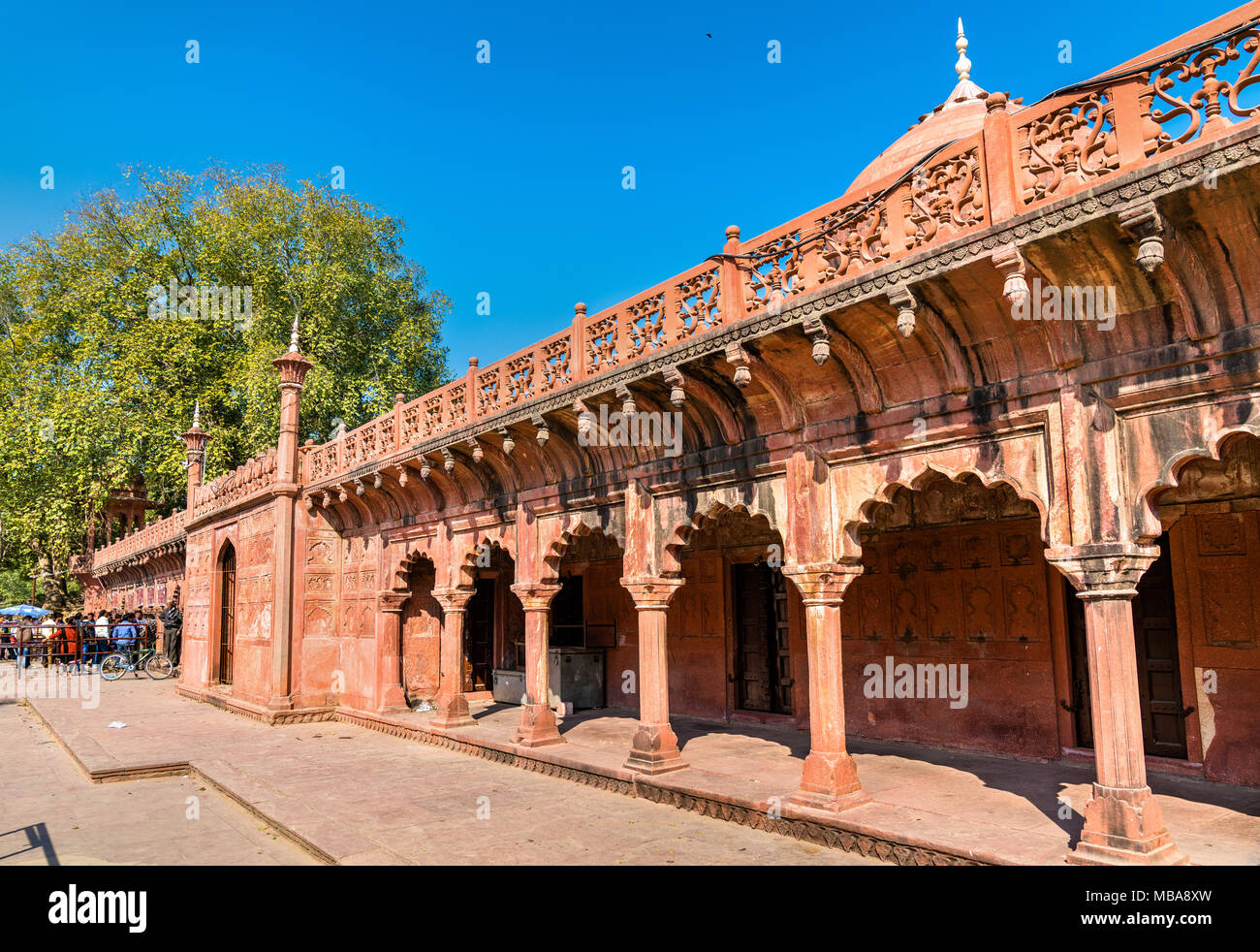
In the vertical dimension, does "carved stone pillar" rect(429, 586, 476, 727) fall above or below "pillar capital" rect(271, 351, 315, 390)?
below

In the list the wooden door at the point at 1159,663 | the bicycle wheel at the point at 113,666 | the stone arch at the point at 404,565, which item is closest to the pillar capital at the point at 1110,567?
the wooden door at the point at 1159,663

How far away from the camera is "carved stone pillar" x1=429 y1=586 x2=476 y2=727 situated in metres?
12.8

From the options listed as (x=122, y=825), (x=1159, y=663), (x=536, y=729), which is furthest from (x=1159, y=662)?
(x=122, y=825)

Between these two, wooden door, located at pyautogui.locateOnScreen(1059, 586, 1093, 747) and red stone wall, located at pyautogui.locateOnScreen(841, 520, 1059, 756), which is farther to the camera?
red stone wall, located at pyautogui.locateOnScreen(841, 520, 1059, 756)

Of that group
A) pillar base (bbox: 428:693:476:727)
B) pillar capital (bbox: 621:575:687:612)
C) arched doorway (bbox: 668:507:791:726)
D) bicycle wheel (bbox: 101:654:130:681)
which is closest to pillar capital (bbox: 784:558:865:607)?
pillar capital (bbox: 621:575:687:612)

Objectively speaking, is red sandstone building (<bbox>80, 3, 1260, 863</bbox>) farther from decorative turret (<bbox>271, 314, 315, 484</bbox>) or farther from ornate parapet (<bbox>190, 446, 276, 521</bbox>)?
ornate parapet (<bbox>190, 446, 276, 521</bbox>)

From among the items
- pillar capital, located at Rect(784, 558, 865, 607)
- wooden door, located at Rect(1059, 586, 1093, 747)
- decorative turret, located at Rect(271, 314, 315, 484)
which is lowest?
wooden door, located at Rect(1059, 586, 1093, 747)

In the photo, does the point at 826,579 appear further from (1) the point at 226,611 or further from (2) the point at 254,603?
(1) the point at 226,611

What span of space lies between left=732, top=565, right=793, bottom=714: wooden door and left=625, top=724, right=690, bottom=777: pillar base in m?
3.45

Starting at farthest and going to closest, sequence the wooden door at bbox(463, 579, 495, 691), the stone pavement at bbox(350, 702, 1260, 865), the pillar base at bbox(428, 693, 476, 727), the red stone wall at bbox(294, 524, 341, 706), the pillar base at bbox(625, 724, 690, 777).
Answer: the wooden door at bbox(463, 579, 495, 691) → the red stone wall at bbox(294, 524, 341, 706) → the pillar base at bbox(428, 693, 476, 727) → the pillar base at bbox(625, 724, 690, 777) → the stone pavement at bbox(350, 702, 1260, 865)

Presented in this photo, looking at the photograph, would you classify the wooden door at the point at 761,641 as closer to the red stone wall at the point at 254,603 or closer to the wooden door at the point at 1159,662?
the wooden door at the point at 1159,662

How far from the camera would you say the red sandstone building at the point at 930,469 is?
5.18 metres
